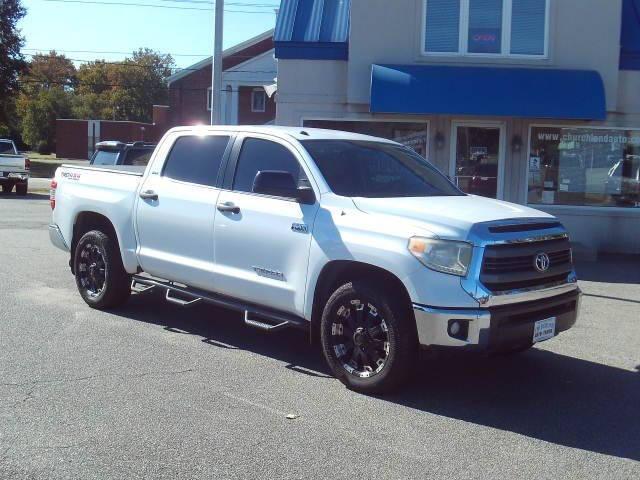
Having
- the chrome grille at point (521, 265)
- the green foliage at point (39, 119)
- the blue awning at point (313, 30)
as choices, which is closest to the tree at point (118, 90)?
the green foliage at point (39, 119)

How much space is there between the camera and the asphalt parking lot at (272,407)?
14.5 feet

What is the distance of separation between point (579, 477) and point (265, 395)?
2.27 metres

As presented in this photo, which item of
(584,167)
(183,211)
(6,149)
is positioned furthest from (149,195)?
(6,149)

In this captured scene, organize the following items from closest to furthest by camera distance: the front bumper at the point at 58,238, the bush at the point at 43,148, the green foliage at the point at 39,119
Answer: the front bumper at the point at 58,238 < the bush at the point at 43,148 < the green foliage at the point at 39,119

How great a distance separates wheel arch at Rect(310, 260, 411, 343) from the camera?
18.2 ft

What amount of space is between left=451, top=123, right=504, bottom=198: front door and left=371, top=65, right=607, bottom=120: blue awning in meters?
1.08

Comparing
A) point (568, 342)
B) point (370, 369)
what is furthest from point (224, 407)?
point (568, 342)

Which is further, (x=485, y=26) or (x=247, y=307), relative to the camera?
(x=485, y=26)

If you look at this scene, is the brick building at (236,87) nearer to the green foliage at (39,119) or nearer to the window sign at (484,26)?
the green foliage at (39,119)

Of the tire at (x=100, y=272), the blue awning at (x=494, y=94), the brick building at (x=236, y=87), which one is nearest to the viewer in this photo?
the tire at (x=100, y=272)

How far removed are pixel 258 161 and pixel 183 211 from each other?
895mm

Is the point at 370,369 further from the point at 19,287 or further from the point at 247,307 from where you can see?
the point at 19,287

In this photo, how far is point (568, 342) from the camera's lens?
24.5ft

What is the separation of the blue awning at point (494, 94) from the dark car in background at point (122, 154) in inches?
195
